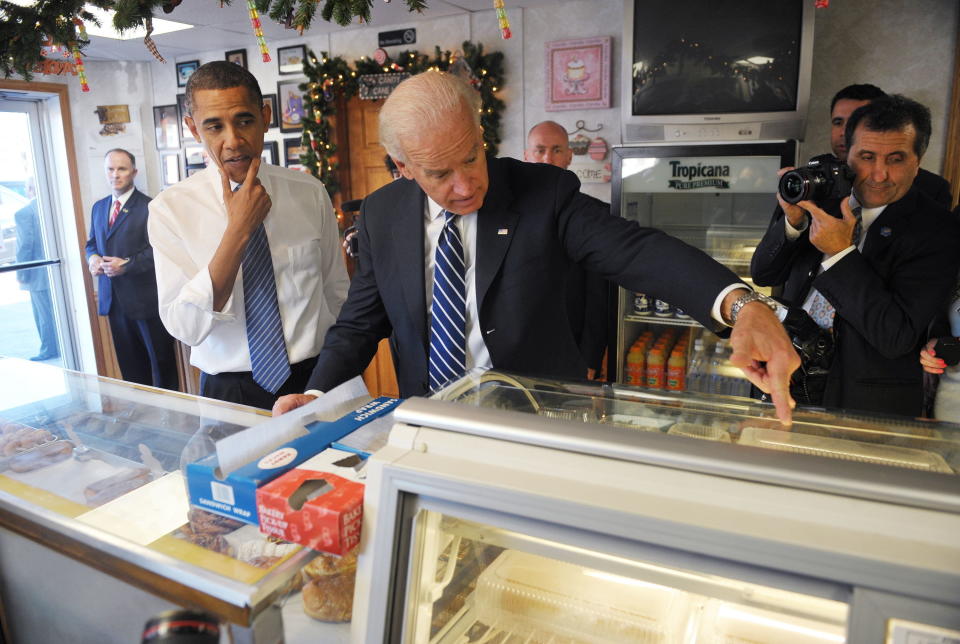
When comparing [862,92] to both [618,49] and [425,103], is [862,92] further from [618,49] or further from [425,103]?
[425,103]

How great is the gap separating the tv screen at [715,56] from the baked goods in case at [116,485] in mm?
3029

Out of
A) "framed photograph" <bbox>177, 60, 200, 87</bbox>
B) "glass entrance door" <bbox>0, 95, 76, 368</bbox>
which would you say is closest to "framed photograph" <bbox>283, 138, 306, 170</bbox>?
"framed photograph" <bbox>177, 60, 200, 87</bbox>

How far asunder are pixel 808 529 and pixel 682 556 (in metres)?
0.14

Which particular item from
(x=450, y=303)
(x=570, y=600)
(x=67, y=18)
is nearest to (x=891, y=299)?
(x=450, y=303)

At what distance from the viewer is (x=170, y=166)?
236 inches

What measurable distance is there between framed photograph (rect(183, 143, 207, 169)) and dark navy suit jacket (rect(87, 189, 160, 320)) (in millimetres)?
1052

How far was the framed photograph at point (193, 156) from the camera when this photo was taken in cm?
581

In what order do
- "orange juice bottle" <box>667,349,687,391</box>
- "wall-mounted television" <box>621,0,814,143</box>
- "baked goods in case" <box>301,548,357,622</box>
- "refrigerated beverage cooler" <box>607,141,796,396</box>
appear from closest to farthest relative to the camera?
"baked goods in case" <box>301,548,357,622</box> → "wall-mounted television" <box>621,0,814,143</box> → "refrigerated beverage cooler" <box>607,141,796,396</box> → "orange juice bottle" <box>667,349,687,391</box>

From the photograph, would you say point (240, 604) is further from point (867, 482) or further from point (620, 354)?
point (620, 354)

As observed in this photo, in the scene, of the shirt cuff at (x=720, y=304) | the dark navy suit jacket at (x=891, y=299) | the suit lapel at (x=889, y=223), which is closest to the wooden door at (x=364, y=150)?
the dark navy suit jacket at (x=891, y=299)

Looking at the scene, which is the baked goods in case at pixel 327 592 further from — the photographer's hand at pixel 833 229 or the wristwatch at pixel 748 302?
the photographer's hand at pixel 833 229

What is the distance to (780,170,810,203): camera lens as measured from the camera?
2.11 m

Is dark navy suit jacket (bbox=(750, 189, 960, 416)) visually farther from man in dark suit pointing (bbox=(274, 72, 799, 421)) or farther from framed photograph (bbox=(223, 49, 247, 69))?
framed photograph (bbox=(223, 49, 247, 69))

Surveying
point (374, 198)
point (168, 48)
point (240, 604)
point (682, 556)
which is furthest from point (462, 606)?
point (168, 48)
